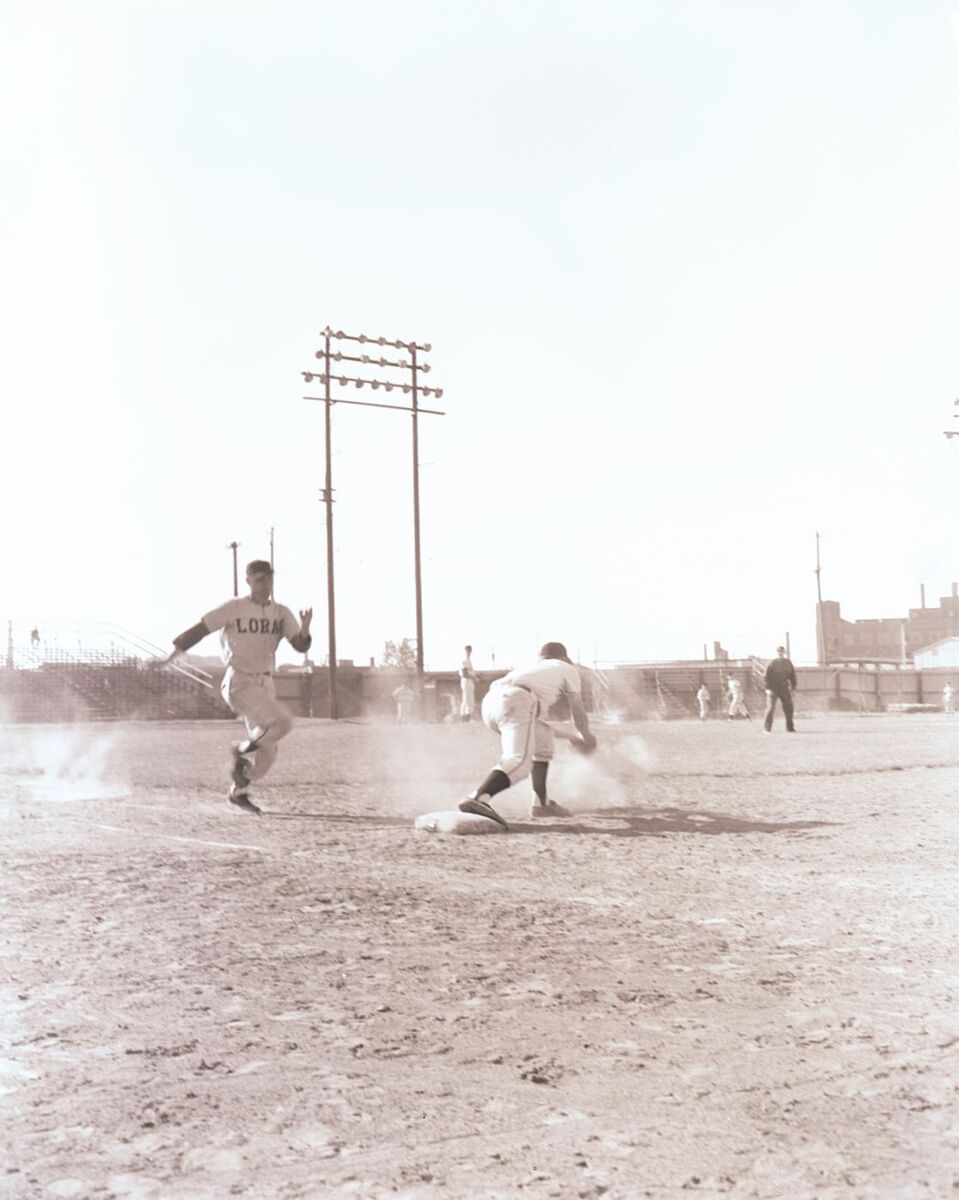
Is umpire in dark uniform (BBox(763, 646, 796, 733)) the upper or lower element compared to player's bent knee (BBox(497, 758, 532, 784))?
upper

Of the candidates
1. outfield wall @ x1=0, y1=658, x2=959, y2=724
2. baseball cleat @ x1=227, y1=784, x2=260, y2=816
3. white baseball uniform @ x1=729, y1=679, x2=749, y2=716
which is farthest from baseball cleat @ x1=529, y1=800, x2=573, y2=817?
white baseball uniform @ x1=729, y1=679, x2=749, y2=716

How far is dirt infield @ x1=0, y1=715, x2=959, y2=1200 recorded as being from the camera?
8.85 feet

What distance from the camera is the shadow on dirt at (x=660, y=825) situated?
26.1 feet

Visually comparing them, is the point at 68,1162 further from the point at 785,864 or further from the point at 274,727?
the point at 274,727

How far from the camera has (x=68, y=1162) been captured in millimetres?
2678

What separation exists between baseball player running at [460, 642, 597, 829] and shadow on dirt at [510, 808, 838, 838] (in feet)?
1.10

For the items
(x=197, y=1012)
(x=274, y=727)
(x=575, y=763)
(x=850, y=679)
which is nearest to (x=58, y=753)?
(x=575, y=763)

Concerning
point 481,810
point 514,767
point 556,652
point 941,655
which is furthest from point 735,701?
point 941,655

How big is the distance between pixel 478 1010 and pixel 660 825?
15.3 feet

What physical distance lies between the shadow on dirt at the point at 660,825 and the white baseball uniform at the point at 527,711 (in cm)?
46

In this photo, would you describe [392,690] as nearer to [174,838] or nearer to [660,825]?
[660,825]

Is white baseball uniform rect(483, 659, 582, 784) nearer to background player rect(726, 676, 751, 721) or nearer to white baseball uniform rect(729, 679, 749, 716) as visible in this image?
background player rect(726, 676, 751, 721)

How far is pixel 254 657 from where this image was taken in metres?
8.92

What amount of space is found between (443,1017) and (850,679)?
157 ft
